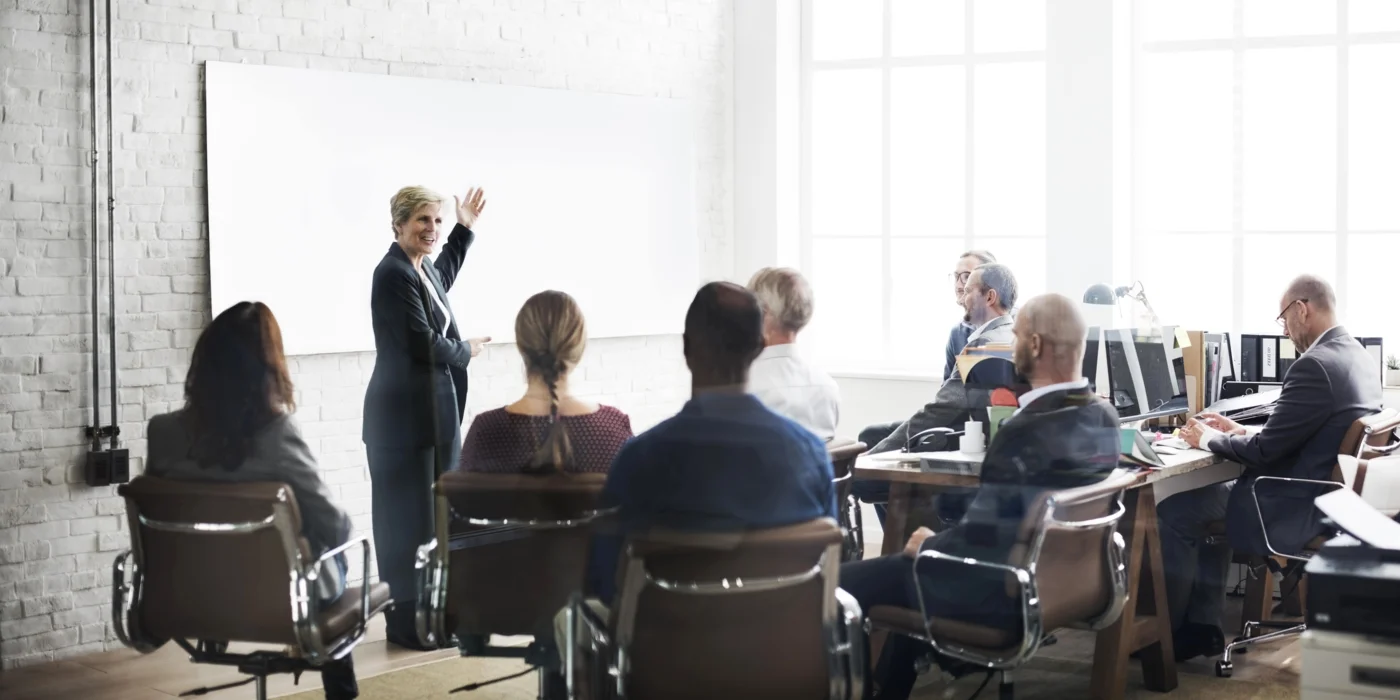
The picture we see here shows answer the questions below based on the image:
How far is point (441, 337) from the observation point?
312 cm

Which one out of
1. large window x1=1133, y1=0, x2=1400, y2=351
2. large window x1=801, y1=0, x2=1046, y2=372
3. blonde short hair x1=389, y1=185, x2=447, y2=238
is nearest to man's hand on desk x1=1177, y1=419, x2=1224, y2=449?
large window x1=1133, y1=0, x2=1400, y2=351

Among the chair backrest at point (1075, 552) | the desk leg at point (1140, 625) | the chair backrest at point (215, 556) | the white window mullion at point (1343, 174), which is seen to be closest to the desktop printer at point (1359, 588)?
the chair backrest at point (1075, 552)

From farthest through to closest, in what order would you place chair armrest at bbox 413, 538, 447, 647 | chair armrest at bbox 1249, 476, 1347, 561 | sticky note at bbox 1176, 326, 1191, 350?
sticky note at bbox 1176, 326, 1191, 350
chair armrest at bbox 1249, 476, 1347, 561
chair armrest at bbox 413, 538, 447, 647

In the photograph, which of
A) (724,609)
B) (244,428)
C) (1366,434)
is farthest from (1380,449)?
(244,428)

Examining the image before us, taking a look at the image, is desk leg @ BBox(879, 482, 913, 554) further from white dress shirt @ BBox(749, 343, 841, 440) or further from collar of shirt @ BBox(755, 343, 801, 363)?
Result: collar of shirt @ BBox(755, 343, 801, 363)

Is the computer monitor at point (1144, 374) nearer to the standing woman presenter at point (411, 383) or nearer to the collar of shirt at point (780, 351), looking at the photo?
the collar of shirt at point (780, 351)

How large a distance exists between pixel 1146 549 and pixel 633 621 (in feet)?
6.15

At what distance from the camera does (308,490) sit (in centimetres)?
301

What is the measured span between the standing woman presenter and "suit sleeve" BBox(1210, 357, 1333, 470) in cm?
266

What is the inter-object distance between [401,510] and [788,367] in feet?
2.83

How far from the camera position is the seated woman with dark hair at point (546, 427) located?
9.71 ft

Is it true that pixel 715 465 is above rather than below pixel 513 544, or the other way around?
above

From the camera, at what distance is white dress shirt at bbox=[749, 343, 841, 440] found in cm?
300

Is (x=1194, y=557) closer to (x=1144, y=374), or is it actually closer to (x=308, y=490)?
(x=1144, y=374)
